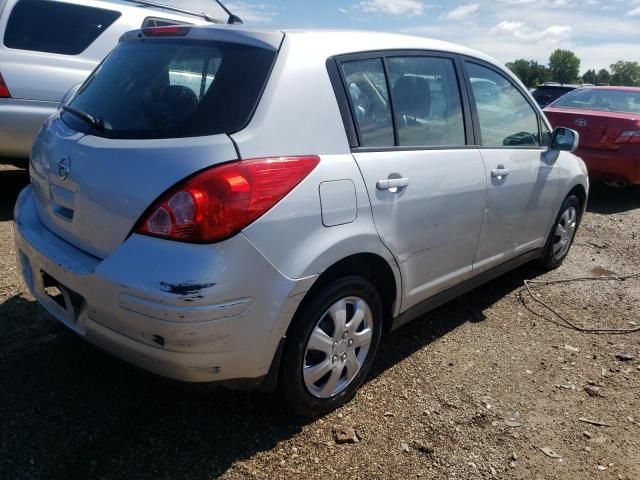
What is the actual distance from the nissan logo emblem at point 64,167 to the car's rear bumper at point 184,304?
0.32 m

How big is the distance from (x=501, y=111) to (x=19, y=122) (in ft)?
12.8

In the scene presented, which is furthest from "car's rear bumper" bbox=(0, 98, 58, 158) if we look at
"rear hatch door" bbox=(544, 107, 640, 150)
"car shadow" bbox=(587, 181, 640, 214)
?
"car shadow" bbox=(587, 181, 640, 214)

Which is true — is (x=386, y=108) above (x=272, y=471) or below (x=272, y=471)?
above

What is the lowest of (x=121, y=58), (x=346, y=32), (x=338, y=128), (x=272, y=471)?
(x=272, y=471)

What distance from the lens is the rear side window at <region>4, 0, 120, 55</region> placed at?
492 cm

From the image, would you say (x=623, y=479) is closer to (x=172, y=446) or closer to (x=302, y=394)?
(x=302, y=394)

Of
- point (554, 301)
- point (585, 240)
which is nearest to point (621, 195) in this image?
point (585, 240)

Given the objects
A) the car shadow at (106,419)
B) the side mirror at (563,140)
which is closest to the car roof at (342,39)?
the side mirror at (563,140)

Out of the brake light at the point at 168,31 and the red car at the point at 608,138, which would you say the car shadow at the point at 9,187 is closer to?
the brake light at the point at 168,31

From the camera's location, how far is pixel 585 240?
5.75m

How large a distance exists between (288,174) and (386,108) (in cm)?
83

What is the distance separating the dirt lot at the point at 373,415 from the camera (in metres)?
2.29

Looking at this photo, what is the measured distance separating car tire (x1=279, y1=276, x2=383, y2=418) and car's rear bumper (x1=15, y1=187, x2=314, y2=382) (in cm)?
13

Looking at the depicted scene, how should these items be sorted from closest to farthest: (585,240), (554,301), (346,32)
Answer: (346,32) → (554,301) → (585,240)
